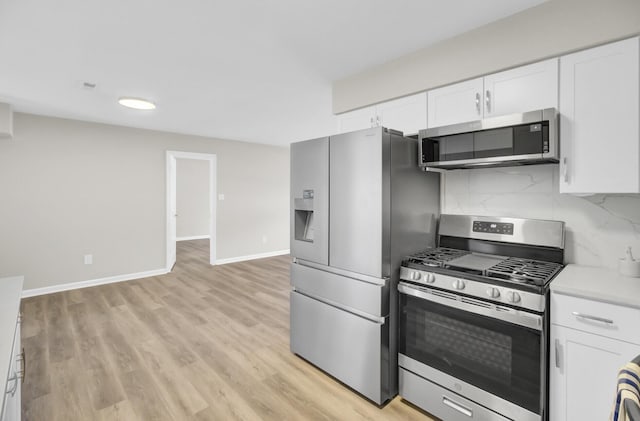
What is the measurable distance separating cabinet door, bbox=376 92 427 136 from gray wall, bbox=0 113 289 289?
4164 millimetres

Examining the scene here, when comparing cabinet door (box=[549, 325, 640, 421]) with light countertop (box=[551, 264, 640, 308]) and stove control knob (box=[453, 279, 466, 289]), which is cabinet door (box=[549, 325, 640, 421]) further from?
stove control knob (box=[453, 279, 466, 289])

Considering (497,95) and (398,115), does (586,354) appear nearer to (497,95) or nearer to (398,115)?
(497,95)

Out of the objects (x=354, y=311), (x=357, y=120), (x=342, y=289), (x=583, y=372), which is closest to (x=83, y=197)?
(x=357, y=120)

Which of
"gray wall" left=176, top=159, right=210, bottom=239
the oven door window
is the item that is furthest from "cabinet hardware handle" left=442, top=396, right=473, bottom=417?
"gray wall" left=176, top=159, right=210, bottom=239

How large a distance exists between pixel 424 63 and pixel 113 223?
4.85 metres

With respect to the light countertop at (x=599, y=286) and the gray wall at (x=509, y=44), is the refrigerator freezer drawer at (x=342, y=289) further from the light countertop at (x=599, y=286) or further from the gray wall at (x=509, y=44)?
the gray wall at (x=509, y=44)

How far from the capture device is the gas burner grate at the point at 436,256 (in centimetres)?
192

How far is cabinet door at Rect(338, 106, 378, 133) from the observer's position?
2.68 m

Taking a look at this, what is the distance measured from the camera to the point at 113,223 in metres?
4.80

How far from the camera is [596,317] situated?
1.40 meters

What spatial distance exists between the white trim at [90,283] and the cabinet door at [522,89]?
17.3ft

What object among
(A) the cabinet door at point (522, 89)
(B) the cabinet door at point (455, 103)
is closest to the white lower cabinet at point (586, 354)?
(A) the cabinet door at point (522, 89)

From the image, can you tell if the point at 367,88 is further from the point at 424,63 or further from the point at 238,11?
the point at 238,11

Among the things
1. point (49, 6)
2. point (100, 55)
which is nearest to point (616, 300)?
point (49, 6)
